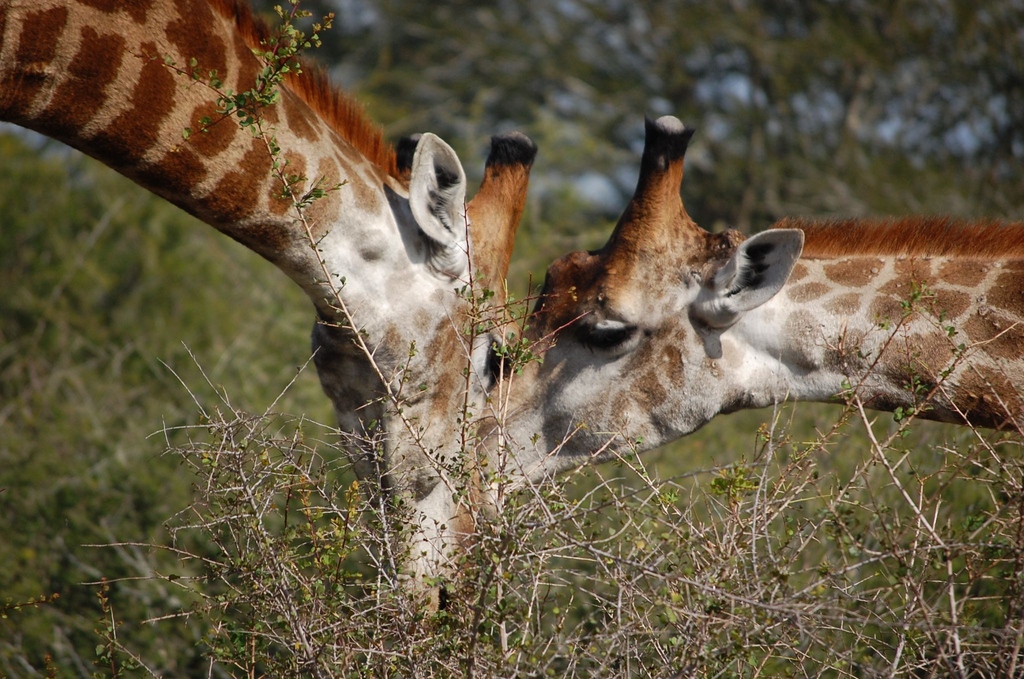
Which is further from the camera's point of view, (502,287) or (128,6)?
(502,287)

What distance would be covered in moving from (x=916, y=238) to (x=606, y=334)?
140cm

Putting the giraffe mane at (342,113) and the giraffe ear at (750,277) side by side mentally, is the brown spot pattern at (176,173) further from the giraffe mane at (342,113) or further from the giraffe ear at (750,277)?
the giraffe ear at (750,277)

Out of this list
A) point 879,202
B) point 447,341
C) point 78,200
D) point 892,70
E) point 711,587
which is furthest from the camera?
point 892,70

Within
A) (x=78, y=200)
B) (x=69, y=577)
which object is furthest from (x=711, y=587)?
(x=78, y=200)

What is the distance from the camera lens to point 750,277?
397 cm

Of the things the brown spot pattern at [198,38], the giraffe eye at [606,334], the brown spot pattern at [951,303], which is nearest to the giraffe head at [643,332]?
the giraffe eye at [606,334]

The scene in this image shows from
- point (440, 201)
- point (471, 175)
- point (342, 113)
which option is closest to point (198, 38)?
point (342, 113)

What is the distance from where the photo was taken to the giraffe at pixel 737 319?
3.88 metres

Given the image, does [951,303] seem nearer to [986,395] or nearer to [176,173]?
[986,395]

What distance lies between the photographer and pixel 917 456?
16.5 feet

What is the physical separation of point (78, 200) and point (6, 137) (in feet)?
6.10

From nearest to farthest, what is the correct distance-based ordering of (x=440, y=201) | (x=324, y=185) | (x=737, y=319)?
1. (x=324, y=185)
2. (x=440, y=201)
3. (x=737, y=319)

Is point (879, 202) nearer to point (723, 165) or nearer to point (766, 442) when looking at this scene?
→ point (723, 165)

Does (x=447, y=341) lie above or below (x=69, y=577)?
above
